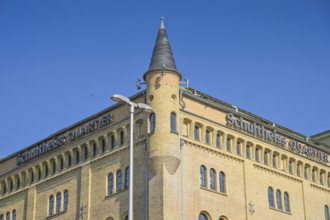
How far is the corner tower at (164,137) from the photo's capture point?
4830 cm

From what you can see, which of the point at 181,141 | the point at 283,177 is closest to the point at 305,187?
the point at 283,177

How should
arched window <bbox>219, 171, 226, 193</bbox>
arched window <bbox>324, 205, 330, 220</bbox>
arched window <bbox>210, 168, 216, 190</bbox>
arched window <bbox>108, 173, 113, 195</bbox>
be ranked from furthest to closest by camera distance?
1. arched window <bbox>324, 205, 330, 220</bbox>
2. arched window <bbox>219, 171, 226, 193</bbox>
3. arched window <bbox>108, 173, 113, 195</bbox>
4. arched window <bbox>210, 168, 216, 190</bbox>

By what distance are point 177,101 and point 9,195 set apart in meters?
19.8

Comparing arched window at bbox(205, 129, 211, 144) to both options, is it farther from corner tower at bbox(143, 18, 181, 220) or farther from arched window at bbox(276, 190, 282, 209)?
arched window at bbox(276, 190, 282, 209)

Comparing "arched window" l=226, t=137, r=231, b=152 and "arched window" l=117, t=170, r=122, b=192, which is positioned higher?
"arched window" l=226, t=137, r=231, b=152

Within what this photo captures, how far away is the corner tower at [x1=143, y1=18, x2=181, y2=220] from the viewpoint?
4830 centimetres

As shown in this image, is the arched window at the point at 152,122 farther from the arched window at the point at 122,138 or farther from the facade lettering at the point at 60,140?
the facade lettering at the point at 60,140

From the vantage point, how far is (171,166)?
161ft

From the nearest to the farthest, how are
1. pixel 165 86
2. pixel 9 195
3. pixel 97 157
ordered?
pixel 165 86, pixel 97 157, pixel 9 195

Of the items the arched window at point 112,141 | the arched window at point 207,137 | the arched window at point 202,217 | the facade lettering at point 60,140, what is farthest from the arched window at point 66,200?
the arched window at point 207,137

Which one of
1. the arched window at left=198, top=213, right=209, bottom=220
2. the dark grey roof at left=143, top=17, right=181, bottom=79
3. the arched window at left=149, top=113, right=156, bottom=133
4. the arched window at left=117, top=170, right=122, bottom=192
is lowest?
the arched window at left=198, top=213, right=209, bottom=220

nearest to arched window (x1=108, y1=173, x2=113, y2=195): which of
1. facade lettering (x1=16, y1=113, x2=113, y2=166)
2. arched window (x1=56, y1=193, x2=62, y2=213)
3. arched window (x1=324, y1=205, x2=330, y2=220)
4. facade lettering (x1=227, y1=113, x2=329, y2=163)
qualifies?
facade lettering (x1=16, y1=113, x2=113, y2=166)

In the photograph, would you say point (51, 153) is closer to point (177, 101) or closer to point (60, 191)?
point (60, 191)

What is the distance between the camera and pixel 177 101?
5128 cm
